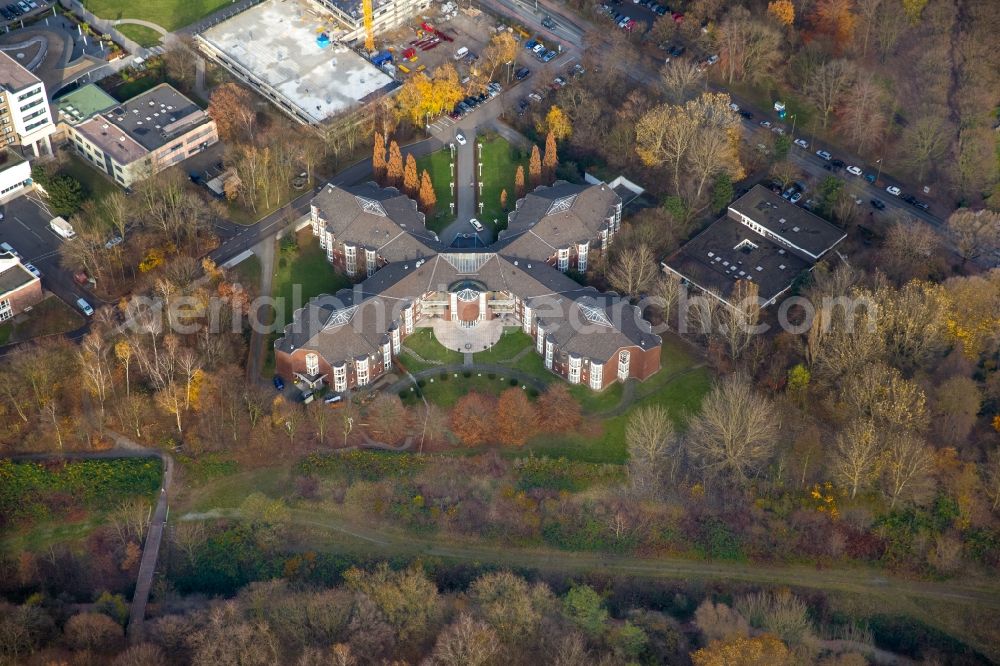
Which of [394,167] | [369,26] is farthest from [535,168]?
[369,26]

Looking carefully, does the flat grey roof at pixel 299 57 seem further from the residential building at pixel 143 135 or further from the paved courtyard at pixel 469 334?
the paved courtyard at pixel 469 334

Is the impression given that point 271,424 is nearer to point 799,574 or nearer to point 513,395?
point 513,395

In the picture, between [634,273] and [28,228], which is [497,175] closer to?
[634,273]

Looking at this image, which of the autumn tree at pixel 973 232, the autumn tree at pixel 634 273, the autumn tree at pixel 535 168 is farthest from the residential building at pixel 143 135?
the autumn tree at pixel 973 232

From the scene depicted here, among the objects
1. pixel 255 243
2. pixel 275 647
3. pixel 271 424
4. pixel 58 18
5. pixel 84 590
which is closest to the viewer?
pixel 275 647

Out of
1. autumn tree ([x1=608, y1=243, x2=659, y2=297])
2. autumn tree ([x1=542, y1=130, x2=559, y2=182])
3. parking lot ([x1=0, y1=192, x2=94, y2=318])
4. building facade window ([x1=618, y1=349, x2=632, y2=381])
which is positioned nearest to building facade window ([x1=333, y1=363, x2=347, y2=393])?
building facade window ([x1=618, y1=349, x2=632, y2=381])

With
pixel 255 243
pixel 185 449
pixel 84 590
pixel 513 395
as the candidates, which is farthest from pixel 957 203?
Answer: pixel 84 590

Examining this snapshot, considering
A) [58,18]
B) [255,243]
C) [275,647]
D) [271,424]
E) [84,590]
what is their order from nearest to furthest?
[275,647]
[84,590]
[271,424]
[255,243]
[58,18]
